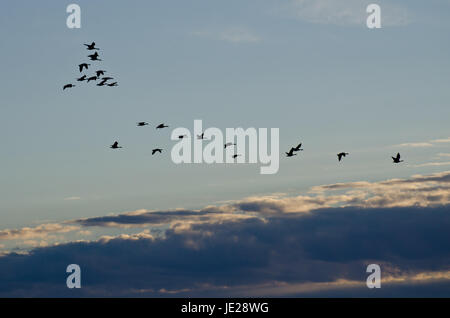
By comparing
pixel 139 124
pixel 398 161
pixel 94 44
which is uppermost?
pixel 94 44

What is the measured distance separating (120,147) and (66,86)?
759 inches

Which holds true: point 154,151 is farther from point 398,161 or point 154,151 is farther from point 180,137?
point 398,161

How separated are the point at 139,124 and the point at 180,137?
1269 centimetres

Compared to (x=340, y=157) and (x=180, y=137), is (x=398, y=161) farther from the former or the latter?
(x=180, y=137)

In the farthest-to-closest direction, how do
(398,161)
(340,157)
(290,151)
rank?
(290,151) < (340,157) < (398,161)

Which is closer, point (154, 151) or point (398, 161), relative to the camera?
point (398, 161)

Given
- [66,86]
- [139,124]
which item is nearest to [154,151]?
[139,124]

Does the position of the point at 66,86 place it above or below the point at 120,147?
above

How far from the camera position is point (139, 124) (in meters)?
164

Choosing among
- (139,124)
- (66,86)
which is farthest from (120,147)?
(66,86)

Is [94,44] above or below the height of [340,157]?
above

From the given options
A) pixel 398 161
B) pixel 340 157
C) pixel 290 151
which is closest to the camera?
pixel 398 161

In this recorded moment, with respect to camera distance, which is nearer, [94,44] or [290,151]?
[94,44]

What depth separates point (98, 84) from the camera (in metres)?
162
